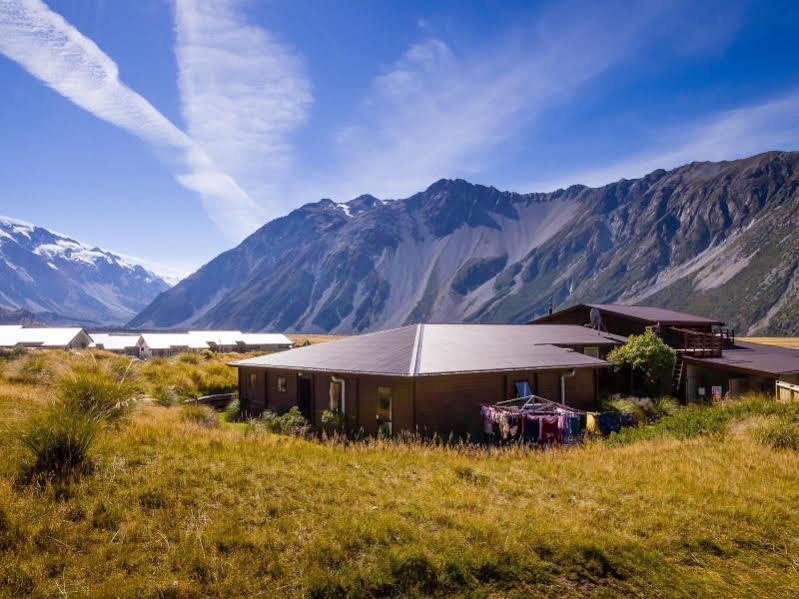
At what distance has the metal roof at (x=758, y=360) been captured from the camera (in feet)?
88.0

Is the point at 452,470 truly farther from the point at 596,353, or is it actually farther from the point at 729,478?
the point at 596,353

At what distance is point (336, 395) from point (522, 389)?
828 centimetres

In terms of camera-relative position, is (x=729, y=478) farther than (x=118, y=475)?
Yes

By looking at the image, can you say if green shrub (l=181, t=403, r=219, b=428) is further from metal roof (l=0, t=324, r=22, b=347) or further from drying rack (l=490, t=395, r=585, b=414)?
metal roof (l=0, t=324, r=22, b=347)

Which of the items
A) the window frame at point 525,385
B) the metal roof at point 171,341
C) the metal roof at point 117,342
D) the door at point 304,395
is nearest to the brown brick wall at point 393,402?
the door at point 304,395

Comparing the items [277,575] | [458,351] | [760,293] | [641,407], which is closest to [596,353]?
[641,407]

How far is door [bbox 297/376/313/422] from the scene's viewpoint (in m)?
23.0

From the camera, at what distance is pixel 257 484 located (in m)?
7.86

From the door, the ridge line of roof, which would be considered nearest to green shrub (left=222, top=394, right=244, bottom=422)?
the door

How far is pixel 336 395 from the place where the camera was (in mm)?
21094

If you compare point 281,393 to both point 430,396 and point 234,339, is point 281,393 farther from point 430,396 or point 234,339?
point 234,339

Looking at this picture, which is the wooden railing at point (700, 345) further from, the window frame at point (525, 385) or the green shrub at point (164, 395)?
the green shrub at point (164, 395)

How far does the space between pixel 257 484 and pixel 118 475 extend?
2.17 metres

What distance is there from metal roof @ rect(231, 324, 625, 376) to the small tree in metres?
2.09
